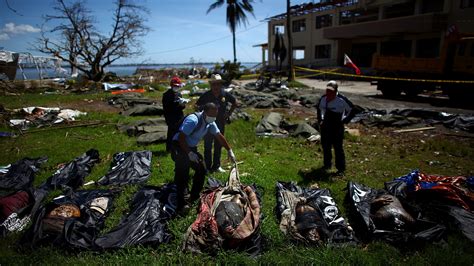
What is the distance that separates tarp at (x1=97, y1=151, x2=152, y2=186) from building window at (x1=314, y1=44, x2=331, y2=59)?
28.4m

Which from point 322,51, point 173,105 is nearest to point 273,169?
point 173,105

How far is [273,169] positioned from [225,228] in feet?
8.20

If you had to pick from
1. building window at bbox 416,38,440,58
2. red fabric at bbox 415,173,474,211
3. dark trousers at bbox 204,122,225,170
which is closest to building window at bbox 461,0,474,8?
building window at bbox 416,38,440,58

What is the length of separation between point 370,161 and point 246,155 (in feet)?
8.66

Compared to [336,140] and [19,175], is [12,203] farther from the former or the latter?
[336,140]

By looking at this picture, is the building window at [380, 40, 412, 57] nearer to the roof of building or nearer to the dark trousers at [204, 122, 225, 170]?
the roof of building

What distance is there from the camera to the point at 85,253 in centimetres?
296

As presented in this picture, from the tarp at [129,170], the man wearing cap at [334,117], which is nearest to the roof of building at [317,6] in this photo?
the man wearing cap at [334,117]

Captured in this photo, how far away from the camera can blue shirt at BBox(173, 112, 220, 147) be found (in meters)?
3.57

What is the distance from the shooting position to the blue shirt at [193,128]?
357 centimetres

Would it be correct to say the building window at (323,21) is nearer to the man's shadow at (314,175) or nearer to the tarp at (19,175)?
the man's shadow at (314,175)

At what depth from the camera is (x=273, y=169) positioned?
17.7 feet

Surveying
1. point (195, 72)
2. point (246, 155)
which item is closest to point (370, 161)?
point (246, 155)

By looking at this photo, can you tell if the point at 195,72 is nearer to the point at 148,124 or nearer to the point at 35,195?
the point at 148,124
